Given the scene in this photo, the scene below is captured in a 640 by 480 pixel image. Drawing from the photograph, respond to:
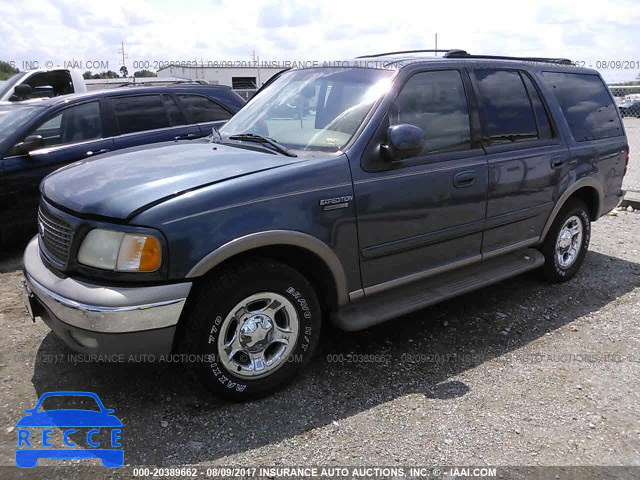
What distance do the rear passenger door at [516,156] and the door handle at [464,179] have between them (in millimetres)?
210

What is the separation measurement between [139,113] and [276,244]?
4058mm

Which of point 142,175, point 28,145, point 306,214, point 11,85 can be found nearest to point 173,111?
point 28,145

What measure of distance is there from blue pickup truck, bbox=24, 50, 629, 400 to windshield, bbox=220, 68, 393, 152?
1 cm

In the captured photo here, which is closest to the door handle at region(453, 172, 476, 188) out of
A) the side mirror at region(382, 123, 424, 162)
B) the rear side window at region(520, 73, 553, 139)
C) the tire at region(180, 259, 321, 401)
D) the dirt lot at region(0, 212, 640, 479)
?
the side mirror at region(382, 123, 424, 162)

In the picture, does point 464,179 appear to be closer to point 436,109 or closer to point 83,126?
point 436,109

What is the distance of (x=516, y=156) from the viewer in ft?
13.8

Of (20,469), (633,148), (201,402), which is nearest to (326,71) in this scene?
(201,402)

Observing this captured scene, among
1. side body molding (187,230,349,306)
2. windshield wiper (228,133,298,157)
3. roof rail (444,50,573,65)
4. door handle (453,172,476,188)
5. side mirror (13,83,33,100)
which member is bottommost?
side body molding (187,230,349,306)

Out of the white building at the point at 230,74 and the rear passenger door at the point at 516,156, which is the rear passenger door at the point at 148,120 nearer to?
the rear passenger door at the point at 516,156

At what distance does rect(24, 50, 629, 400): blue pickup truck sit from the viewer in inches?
109

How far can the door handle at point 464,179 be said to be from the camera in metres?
3.80

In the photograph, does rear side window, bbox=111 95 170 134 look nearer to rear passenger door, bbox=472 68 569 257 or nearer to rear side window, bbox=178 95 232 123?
rear side window, bbox=178 95 232 123

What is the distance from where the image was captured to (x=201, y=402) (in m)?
3.19

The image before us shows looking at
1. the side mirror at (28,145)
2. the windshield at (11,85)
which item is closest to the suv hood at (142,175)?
the side mirror at (28,145)
